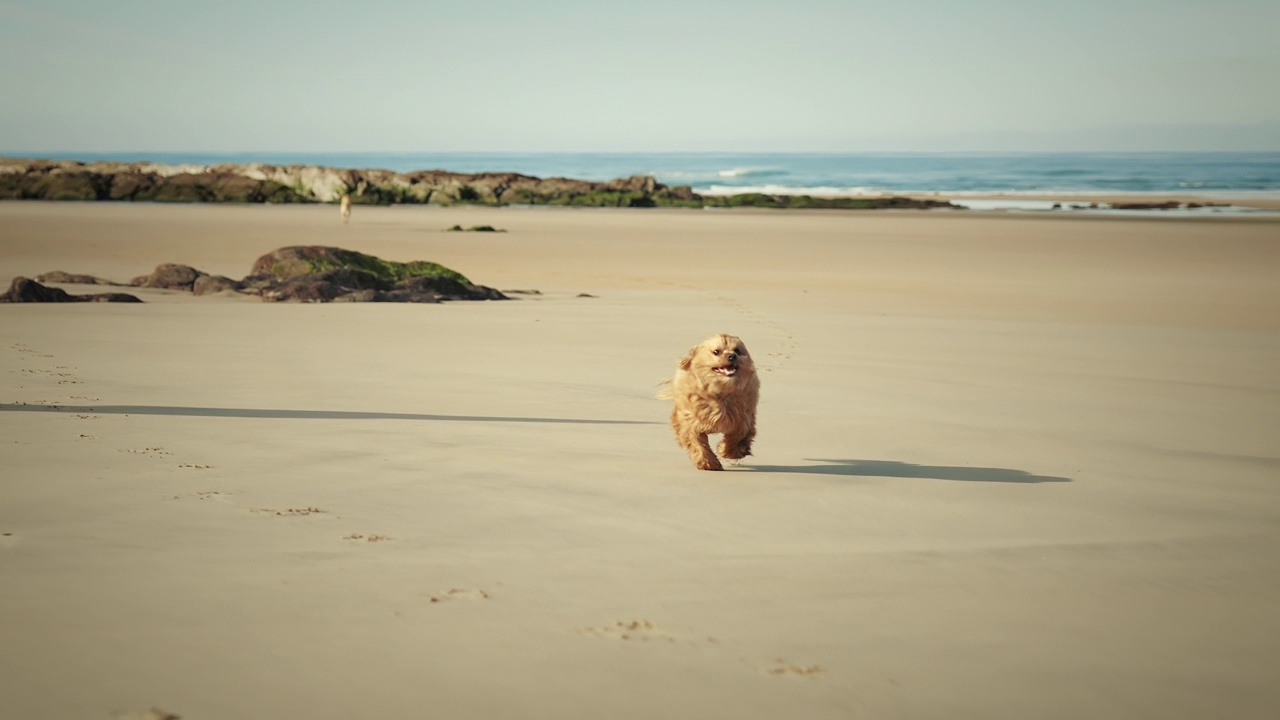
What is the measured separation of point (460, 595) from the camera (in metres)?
4.23

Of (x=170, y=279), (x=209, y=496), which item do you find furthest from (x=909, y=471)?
(x=170, y=279)

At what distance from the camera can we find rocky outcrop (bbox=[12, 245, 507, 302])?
15505 millimetres

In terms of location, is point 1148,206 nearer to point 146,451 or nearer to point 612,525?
point 612,525

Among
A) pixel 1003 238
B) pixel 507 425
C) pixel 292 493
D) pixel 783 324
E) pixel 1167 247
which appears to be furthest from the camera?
pixel 1003 238

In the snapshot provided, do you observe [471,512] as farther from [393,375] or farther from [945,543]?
[393,375]

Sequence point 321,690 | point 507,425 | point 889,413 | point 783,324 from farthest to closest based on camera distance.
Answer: point 783,324
point 889,413
point 507,425
point 321,690

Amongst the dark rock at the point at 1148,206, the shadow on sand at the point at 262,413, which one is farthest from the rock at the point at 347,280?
the dark rock at the point at 1148,206

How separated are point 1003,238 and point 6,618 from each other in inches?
1185

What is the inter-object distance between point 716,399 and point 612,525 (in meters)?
1.34

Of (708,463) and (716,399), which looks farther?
(708,463)

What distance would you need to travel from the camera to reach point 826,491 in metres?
6.18

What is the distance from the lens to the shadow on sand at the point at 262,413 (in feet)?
24.7

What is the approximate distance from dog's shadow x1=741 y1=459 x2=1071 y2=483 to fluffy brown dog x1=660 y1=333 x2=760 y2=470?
264 mm

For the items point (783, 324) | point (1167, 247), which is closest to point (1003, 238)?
point (1167, 247)
